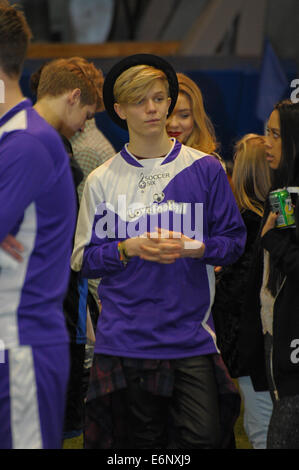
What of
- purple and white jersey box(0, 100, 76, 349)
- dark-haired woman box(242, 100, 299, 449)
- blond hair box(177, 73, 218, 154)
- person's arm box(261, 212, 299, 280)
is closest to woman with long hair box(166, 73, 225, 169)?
blond hair box(177, 73, 218, 154)

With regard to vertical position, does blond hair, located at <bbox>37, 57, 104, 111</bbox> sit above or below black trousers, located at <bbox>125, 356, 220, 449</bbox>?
above

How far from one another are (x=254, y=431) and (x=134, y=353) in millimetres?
1058

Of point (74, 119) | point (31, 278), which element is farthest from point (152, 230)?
point (74, 119)

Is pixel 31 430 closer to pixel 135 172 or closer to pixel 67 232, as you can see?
pixel 67 232

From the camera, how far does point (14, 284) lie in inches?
77.2

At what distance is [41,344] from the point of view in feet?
6.47

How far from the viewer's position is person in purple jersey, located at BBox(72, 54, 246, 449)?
2559 millimetres

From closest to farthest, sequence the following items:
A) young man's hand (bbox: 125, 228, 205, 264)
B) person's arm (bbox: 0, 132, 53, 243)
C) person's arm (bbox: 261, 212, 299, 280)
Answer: person's arm (bbox: 0, 132, 53, 243) < young man's hand (bbox: 125, 228, 205, 264) < person's arm (bbox: 261, 212, 299, 280)

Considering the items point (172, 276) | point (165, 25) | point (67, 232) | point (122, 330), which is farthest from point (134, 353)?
point (165, 25)

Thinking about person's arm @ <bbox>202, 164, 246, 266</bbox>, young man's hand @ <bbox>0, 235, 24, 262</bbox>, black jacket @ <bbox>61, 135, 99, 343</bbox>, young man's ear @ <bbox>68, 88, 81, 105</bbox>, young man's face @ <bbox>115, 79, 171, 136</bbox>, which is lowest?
black jacket @ <bbox>61, 135, 99, 343</bbox>

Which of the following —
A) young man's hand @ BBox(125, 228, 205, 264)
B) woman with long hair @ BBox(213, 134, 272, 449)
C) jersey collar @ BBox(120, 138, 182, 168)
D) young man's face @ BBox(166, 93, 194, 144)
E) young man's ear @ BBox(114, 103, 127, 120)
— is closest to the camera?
young man's hand @ BBox(125, 228, 205, 264)

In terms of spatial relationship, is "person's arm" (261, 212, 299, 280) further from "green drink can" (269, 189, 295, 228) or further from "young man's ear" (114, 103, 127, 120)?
"young man's ear" (114, 103, 127, 120)

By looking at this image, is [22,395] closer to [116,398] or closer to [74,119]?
[116,398]

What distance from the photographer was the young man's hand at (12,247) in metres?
1.94
